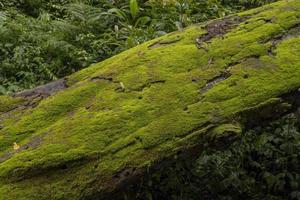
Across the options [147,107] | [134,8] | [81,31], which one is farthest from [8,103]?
[134,8]

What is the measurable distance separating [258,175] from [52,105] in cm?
222

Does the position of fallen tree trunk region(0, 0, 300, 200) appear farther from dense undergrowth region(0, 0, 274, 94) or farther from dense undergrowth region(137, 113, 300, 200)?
dense undergrowth region(0, 0, 274, 94)

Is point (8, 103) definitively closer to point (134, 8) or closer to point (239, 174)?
point (239, 174)

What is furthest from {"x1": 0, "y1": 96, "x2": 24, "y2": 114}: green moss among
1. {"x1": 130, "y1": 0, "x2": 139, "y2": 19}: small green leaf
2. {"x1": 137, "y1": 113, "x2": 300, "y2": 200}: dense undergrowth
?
{"x1": 130, "y1": 0, "x2": 139, "y2": 19}: small green leaf

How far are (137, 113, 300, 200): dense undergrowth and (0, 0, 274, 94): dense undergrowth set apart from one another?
6.64ft

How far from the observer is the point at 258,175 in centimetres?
400

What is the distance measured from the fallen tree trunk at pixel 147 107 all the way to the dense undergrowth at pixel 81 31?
1.75 m

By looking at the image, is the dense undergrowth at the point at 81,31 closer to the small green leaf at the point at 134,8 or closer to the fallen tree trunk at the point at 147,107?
the small green leaf at the point at 134,8

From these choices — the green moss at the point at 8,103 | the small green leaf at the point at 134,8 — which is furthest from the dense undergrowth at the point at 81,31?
the green moss at the point at 8,103

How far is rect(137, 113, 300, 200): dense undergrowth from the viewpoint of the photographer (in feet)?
12.5

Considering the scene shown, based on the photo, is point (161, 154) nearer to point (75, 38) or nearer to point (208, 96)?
point (208, 96)

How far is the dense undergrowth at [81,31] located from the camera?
5.20 meters

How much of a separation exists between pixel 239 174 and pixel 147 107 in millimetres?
1613

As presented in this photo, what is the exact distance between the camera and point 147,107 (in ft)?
9.26
